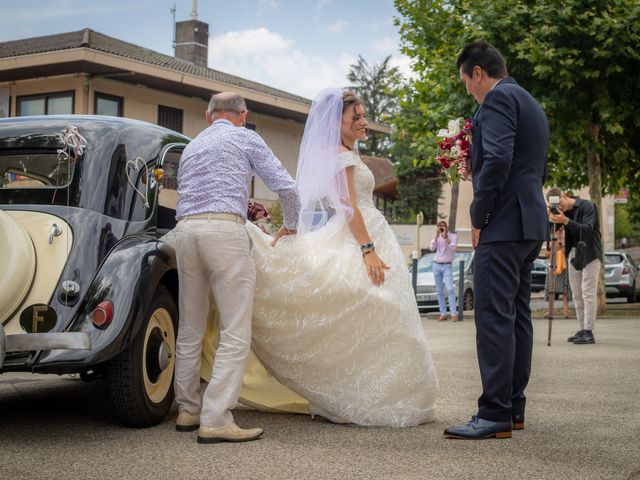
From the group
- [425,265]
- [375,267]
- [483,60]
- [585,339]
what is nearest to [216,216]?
[375,267]

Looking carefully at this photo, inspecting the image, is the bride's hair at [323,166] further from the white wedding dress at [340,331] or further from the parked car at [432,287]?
the parked car at [432,287]

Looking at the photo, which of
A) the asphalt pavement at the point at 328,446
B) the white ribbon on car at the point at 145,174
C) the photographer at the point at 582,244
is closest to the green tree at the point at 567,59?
the photographer at the point at 582,244

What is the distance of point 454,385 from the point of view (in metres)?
7.75

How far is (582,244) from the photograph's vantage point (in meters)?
11.3

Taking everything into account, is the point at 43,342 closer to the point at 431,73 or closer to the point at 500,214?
the point at 500,214

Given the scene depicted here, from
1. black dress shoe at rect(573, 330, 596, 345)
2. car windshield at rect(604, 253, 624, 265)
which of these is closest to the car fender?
black dress shoe at rect(573, 330, 596, 345)

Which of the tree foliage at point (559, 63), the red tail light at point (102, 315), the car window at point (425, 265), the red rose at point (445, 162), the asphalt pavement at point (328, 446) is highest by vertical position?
the tree foliage at point (559, 63)

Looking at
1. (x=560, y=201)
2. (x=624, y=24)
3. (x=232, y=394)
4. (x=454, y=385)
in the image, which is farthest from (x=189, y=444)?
(x=624, y=24)

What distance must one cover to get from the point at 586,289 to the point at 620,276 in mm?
15699

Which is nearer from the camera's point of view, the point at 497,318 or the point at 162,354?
the point at 497,318

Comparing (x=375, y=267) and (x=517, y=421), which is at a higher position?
(x=375, y=267)

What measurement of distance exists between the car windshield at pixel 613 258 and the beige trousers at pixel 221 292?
75.5 feet

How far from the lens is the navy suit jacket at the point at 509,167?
17.1 feet

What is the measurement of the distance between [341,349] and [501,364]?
1.12 metres
